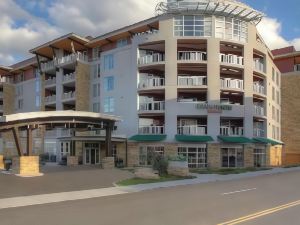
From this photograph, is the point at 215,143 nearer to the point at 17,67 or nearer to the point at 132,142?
the point at 132,142

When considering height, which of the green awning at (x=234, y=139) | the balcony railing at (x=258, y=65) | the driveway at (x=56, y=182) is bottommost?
the driveway at (x=56, y=182)

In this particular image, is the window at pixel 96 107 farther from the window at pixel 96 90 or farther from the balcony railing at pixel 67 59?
the balcony railing at pixel 67 59

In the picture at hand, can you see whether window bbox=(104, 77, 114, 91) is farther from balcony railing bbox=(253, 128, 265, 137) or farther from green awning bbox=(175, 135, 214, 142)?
balcony railing bbox=(253, 128, 265, 137)

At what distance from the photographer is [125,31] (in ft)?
173

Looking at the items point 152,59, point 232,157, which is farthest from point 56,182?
point 232,157

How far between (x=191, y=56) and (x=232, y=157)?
39.7 ft

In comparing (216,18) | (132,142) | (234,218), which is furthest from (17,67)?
(234,218)

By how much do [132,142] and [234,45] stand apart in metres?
16.0

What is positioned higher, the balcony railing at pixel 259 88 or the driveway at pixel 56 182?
the balcony railing at pixel 259 88

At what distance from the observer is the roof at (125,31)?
167ft

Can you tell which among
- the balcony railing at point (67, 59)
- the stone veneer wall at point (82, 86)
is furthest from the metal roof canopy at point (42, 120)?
the balcony railing at point (67, 59)

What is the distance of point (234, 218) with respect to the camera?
12.3 metres

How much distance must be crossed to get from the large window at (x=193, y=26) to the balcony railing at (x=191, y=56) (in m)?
2.06

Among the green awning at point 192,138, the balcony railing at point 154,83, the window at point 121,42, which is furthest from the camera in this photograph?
the window at point 121,42
